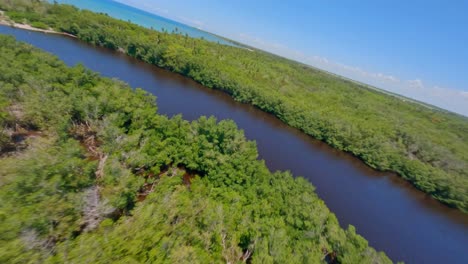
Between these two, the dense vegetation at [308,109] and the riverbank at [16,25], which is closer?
the dense vegetation at [308,109]

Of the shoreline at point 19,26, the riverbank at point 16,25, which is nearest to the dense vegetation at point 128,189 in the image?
the shoreline at point 19,26

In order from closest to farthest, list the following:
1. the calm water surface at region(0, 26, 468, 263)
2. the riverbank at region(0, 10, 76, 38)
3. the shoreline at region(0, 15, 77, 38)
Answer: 1. the calm water surface at region(0, 26, 468, 263)
2. the shoreline at region(0, 15, 77, 38)
3. the riverbank at region(0, 10, 76, 38)

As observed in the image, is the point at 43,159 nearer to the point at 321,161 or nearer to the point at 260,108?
the point at 321,161

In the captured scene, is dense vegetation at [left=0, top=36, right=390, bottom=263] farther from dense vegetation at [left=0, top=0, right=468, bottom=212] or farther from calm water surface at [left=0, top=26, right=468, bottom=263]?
dense vegetation at [left=0, top=0, right=468, bottom=212]

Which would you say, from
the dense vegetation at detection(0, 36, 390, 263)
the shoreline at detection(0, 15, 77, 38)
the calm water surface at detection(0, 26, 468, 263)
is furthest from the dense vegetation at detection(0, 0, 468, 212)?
the dense vegetation at detection(0, 36, 390, 263)

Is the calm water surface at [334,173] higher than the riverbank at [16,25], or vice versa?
the riverbank at [16,25]

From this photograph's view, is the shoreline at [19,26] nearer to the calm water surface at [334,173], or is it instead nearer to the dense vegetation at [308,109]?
the dense vegetation at [308,109]
